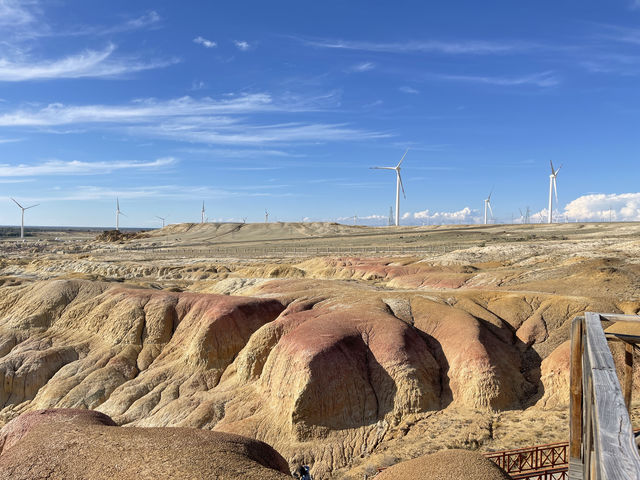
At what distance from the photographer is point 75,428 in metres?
15.6

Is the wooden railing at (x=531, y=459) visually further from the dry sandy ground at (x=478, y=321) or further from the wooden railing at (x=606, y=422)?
the wooden railing at (x=606, y=422)

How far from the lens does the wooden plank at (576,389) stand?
8820 mm

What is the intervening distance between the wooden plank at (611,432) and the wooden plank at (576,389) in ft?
13.2

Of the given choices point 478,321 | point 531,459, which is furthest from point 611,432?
point 478,321

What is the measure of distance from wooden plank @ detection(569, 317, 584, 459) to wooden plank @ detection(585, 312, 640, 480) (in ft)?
13.2

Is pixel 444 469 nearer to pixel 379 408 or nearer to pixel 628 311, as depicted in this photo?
pixel 379 408

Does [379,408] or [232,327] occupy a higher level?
[232,327]

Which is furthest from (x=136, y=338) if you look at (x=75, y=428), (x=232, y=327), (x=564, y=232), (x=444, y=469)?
(x=564, y=232)

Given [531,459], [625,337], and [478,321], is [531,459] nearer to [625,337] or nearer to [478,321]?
[478,321]

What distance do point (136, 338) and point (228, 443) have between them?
25.3 m

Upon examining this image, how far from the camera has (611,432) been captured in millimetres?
3729

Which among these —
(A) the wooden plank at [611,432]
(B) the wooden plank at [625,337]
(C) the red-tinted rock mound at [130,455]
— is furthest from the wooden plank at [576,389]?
(C) the red-tinted rock mound at [130,455]

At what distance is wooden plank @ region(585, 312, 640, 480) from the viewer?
326 cm

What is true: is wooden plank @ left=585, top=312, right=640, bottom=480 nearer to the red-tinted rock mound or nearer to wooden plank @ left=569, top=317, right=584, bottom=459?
wooden plank @ left=569, top=317, right=584, bottom=459
